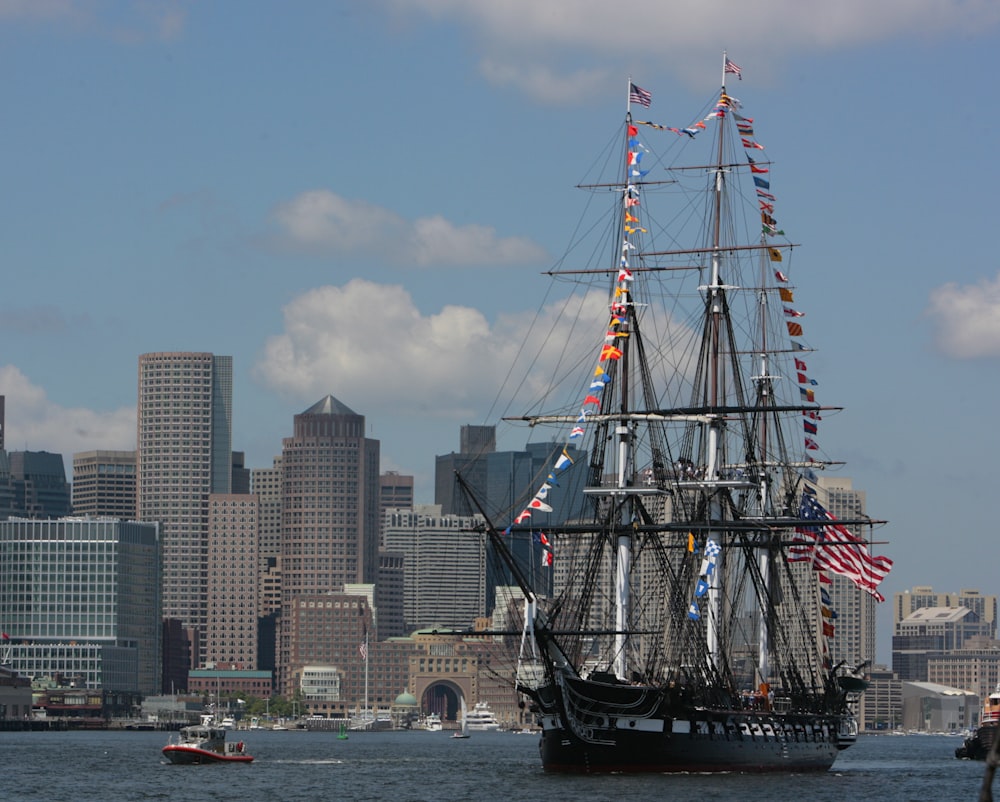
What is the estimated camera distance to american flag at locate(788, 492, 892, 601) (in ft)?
453

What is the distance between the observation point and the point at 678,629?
131000 mm

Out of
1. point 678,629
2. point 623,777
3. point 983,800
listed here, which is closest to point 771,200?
point 678,629

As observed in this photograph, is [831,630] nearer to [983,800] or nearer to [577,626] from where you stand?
[577,626]

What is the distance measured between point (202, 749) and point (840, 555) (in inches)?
1908

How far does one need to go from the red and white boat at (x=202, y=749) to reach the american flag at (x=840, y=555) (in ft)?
144

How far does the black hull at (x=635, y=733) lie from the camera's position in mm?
118312

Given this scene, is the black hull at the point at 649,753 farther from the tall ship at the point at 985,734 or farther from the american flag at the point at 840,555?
the tall ship at the point at 985,734

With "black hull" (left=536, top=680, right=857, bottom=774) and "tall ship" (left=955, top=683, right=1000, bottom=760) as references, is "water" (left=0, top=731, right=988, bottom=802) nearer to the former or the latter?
"black hull" (left=536, top=680, right=857, bottom=774)

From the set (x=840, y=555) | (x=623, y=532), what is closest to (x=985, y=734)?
(x=840, y=555)

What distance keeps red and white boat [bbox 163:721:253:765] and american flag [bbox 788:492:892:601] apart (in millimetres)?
43789

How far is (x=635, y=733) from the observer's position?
11931 cm

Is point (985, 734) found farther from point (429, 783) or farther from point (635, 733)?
point (635, 733)

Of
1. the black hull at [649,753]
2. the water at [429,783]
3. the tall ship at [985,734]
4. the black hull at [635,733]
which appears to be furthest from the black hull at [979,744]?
the black hull at [635,733]

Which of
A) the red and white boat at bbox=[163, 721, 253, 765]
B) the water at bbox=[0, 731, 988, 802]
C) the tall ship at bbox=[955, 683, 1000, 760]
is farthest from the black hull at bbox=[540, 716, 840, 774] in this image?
the red and white boat at bbox=[163, 721, 253, 765]
